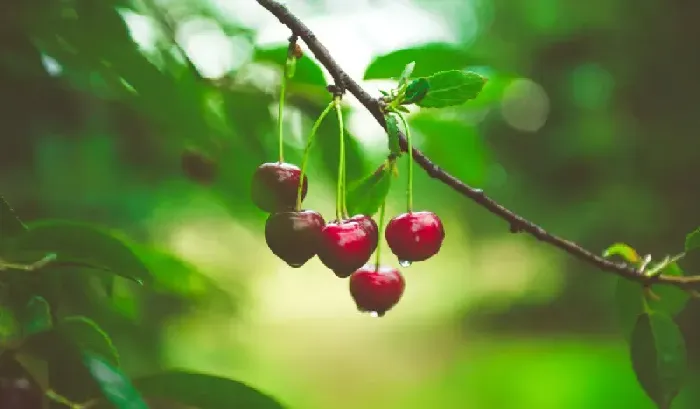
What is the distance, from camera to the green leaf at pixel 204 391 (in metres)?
0.57

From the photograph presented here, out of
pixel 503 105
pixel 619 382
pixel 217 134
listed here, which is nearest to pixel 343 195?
pixel 217 134

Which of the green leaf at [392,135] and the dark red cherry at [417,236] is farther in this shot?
the dark red cherry at [417,236]

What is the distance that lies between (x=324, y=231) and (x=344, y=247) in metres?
0.03

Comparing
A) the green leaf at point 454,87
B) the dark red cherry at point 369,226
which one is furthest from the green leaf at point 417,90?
the dark red cherry at point 369,226

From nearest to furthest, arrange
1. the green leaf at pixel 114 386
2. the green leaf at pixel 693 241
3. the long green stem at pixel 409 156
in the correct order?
the green leaf at pixel 114 386 → the long green stem at pixel 409 156 → the green leaf at pixel 693 241

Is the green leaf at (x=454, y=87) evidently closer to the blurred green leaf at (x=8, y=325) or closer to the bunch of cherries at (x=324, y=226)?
Result: the bunch of cherries at (x=324, y=226)

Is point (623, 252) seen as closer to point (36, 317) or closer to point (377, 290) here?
point (377, 290)

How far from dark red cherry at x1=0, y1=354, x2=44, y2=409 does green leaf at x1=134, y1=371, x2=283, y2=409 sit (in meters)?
0.08

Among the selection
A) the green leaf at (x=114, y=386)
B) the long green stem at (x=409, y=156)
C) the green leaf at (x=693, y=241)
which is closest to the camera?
the green leaf at (x=114, y=386)

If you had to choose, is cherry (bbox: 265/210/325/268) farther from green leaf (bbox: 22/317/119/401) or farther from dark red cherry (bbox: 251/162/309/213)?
green leaf (bbox: 22/317/119/401)

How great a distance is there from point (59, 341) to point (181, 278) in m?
0.33

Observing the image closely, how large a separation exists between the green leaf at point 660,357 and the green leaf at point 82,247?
51 cm

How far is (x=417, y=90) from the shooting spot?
584mm

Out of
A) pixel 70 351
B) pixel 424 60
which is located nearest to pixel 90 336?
pixel 70 351
